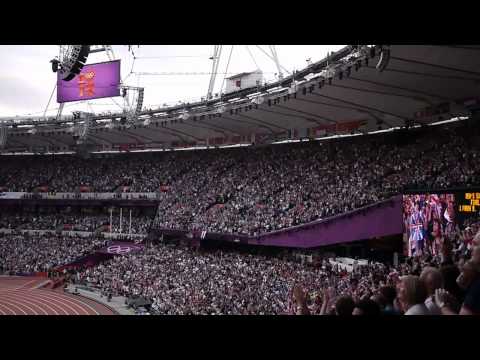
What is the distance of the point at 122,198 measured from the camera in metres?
34.4

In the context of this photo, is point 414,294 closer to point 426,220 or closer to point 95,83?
point 426,220

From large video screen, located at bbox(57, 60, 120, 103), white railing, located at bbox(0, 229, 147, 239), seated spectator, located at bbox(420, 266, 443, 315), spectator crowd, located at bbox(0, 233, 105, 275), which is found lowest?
spectator crowd, located at bbox(0, 233, 105, 275)

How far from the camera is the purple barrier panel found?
17.5m

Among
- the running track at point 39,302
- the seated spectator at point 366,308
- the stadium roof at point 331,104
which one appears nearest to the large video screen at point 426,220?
the stadium roof at point 331,104

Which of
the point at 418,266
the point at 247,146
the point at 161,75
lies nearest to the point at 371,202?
the point at 418,266

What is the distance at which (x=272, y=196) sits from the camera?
24.6 metres

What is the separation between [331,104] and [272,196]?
234 inches

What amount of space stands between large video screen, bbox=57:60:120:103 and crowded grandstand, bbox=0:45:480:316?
164cm

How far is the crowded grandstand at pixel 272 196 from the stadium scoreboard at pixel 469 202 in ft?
0.18

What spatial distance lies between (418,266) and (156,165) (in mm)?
29962

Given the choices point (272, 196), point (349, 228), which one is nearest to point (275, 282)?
point (349, 228)

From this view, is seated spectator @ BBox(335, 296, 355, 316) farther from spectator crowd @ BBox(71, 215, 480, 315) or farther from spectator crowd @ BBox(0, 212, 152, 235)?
spectator crowd @ BBox(0, 212, 152, 235)

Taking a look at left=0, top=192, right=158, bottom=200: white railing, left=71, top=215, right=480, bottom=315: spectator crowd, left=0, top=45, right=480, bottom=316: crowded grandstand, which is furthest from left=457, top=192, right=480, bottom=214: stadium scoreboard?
left=0, top=192, right=158, bottom=200: white railing
